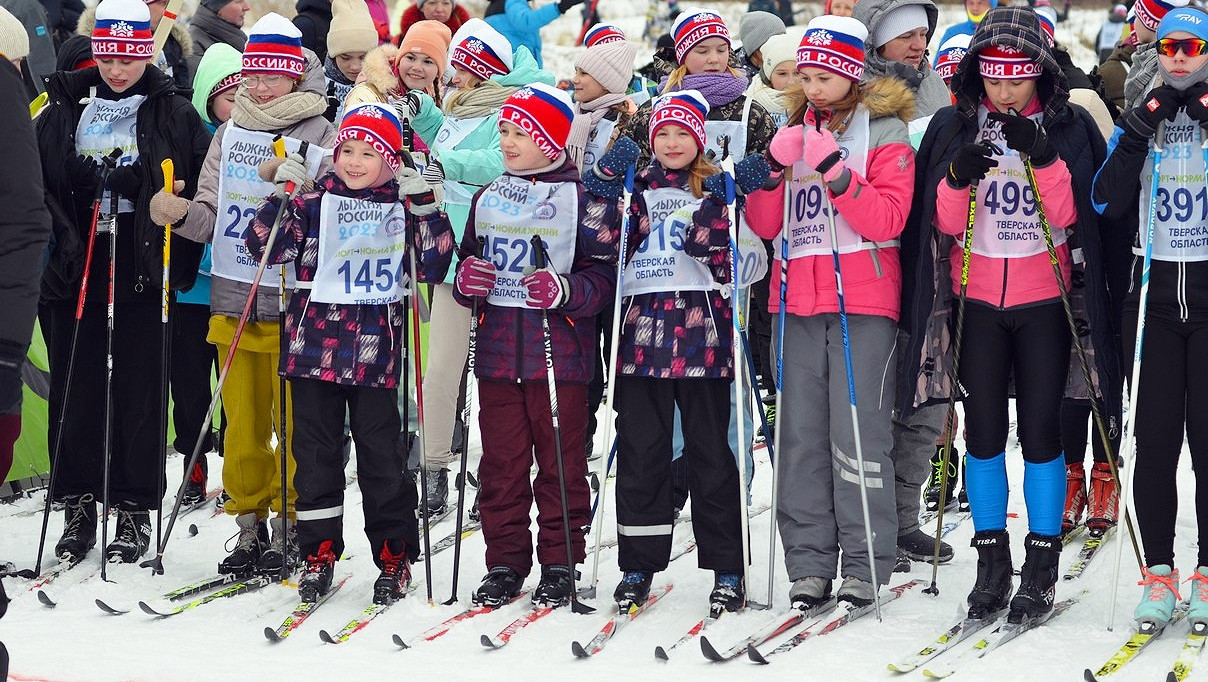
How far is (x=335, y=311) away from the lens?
5.62m

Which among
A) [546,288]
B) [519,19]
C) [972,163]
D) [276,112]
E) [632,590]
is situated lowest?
[632,590]

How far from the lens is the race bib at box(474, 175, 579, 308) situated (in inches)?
217

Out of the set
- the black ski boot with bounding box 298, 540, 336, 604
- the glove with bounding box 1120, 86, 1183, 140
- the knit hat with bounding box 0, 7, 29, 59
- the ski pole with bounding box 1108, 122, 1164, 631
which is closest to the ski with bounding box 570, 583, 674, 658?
the black ski boot with bounding box 298, 540, 336, 604

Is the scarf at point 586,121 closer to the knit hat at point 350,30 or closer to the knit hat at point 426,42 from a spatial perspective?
the knit hat at point 426,42

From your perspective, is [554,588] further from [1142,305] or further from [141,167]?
[141,167]

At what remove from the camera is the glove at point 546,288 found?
17.4ft

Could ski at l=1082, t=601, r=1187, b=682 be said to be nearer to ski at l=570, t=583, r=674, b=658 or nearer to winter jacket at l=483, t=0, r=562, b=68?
ski at l=570, t=583, r=674, b=658

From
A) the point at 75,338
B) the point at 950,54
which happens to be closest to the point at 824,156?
the point at 950,54

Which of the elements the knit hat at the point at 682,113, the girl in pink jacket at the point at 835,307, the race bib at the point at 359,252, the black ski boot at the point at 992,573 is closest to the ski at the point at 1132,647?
the black ski boot at the point at 992,573

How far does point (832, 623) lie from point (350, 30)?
4207 mm

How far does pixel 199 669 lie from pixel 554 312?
5.82ft

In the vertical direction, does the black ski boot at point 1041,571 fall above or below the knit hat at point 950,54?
below

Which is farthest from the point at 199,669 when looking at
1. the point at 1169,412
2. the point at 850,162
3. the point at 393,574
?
the point at 1169,412

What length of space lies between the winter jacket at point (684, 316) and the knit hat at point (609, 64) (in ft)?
4.71
